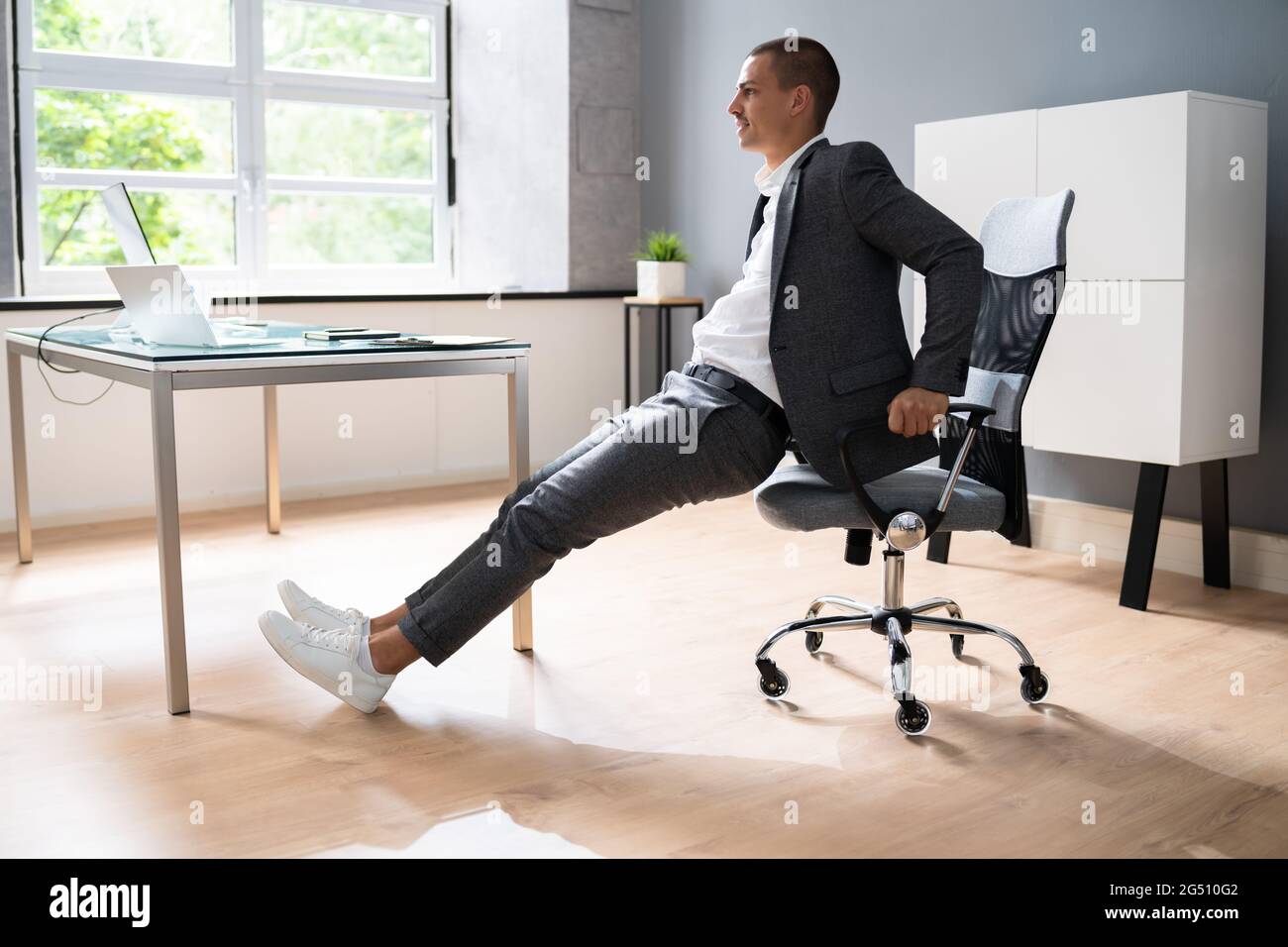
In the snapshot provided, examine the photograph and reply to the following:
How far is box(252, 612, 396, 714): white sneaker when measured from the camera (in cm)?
264

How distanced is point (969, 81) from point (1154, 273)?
1339mm

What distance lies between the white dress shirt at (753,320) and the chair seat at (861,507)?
0.62 ft

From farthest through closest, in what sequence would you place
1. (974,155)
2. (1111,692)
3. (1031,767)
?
(974,155), (1111,692), (1031,767)

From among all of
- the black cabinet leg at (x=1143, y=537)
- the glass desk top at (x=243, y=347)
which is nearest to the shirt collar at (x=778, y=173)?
the glass desk top at (x=243, y=347)

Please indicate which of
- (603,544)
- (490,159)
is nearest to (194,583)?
(603,544)

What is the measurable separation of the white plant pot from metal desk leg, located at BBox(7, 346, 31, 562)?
8.32ft

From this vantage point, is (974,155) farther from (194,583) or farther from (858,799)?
(194,583)

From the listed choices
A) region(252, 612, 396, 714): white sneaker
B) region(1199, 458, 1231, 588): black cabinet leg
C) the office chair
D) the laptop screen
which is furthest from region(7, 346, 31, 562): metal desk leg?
region(1199, 458, 1231, 588): black cabinet leg

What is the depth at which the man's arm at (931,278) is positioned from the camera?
2395 millimetres

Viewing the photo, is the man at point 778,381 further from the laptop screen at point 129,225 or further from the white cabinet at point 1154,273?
the white cabinet at point 1154,273

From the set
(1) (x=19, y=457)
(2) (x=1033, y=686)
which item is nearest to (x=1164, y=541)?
(2) (x=1033, y=686)

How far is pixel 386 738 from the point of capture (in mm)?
2535

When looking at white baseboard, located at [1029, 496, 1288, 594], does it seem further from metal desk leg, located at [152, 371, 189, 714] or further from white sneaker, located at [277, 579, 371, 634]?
metal desk leg, located at [152, 371, 189, 714]
